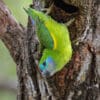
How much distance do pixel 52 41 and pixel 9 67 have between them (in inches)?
64.5

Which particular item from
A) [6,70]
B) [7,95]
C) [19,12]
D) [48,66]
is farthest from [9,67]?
[48,66]

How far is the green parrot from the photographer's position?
52.2 inches

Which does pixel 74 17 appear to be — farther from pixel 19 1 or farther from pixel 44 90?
pixel 19 1

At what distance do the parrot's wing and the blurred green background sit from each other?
1.05 metres

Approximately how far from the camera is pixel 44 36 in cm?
136

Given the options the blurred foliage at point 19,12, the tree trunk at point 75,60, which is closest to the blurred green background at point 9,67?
the blurred foliage at point 19,12

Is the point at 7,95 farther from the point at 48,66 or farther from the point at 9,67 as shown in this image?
the point at 48,66

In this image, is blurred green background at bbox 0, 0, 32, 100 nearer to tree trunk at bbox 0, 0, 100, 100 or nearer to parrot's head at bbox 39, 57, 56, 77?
tree trunk at bbox 0, 0, 100, 100

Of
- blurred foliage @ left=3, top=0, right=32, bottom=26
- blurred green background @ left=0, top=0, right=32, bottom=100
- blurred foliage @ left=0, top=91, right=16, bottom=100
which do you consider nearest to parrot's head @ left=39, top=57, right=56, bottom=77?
blurred green background @ left=0, top=0, right=32, bottom=100

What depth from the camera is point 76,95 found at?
1.45 meters

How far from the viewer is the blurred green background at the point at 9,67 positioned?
8.51ft

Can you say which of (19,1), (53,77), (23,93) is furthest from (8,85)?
(53,77)

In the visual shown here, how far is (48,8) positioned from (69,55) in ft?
0.79

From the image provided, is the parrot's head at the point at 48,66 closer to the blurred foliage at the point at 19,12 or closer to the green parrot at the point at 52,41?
the green parrot at the point at 52,41
